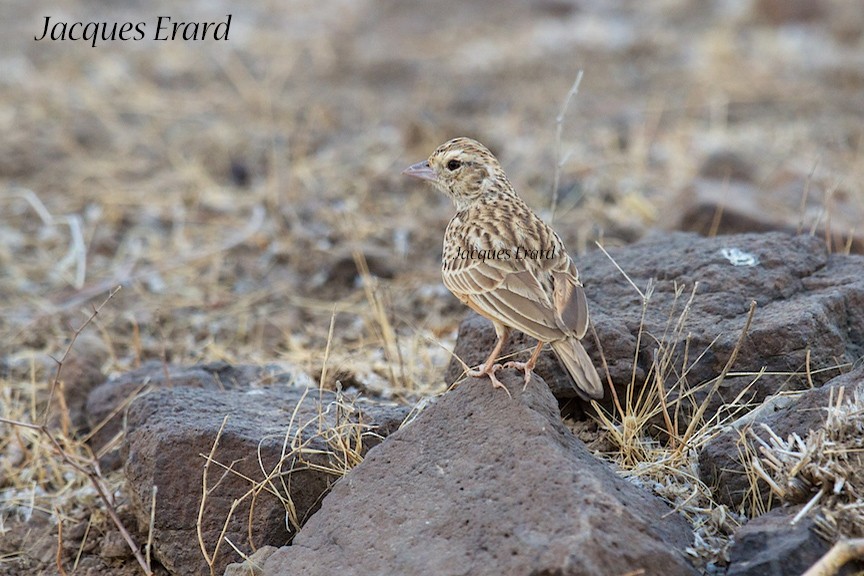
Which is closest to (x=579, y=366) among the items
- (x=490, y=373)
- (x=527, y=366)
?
(x=527, y=366)

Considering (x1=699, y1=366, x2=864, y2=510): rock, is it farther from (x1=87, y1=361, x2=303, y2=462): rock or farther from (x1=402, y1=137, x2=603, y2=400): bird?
(x1=87, y1=361, x2=303, y2=462): rock

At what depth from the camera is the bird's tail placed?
12.4ft

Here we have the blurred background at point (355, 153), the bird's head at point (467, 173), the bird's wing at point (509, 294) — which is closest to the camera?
the bird's wing at point (509, 294)

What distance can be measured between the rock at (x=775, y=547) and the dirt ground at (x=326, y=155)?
2.07 meters

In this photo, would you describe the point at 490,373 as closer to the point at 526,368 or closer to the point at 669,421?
the point at 526,368

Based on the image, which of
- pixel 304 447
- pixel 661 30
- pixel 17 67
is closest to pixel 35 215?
pixel 17 67

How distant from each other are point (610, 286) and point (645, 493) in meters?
1.30

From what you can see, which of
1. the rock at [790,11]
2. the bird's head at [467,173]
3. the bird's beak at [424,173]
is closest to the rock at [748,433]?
the bird's head at [467,173]

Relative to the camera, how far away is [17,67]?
12.7 meters

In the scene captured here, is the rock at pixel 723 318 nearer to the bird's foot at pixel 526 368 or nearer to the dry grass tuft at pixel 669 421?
the dry grass tuft at pixel 669 421

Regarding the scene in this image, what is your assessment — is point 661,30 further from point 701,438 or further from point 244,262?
point 701,438

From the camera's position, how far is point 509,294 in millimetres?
4020

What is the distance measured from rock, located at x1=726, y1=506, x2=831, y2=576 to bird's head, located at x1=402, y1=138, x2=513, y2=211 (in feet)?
6.55

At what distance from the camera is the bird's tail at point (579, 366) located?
379cm
